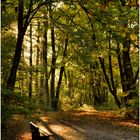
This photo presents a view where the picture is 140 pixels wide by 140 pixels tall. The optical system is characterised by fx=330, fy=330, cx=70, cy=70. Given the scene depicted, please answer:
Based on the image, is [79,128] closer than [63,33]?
Yes

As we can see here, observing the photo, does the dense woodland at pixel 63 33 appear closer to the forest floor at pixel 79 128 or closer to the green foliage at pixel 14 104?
the green foliage at pixel 14 104

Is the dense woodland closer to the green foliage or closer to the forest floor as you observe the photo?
the green foliage

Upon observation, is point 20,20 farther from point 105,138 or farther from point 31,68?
point 105,138

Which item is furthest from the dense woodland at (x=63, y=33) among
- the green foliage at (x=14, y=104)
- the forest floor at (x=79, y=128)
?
the forest floor at (x=79, y=128)

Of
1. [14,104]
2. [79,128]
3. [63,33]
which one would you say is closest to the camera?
[14,104]

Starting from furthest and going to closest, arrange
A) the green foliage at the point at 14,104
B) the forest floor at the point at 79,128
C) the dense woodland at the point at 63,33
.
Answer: the forest floor at the point at 79,128
the green foliage at the point at 14,104
the dense woodland at the point at 63,33

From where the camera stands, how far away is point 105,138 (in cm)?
1408

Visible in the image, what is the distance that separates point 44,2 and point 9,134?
221 inches

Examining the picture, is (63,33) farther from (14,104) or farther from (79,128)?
(14,104)

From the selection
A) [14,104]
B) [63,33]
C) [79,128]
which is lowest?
[79,128]

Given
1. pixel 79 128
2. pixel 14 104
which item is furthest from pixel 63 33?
pixel 14 104

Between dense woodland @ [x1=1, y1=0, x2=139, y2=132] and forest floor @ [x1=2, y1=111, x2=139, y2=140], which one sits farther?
forest floor @ [x1=2, y1=111, x2=139, y2=140]

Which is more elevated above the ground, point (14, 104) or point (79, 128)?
point (14, 104)

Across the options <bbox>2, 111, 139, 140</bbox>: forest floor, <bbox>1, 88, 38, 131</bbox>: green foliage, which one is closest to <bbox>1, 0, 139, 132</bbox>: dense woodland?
<bbox>1, 88, 38, 131</bbox>: green foliage
